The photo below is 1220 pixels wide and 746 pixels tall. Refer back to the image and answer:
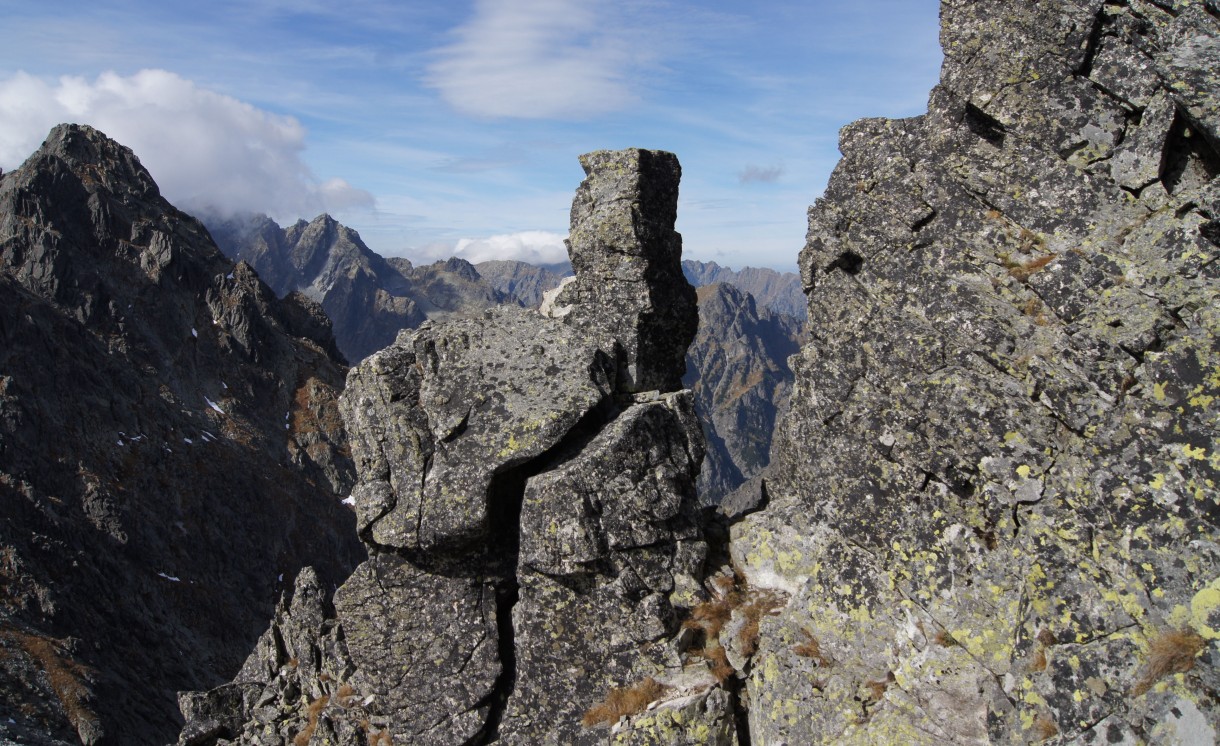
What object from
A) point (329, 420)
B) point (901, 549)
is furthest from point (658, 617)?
point (329, 420)

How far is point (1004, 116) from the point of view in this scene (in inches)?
707

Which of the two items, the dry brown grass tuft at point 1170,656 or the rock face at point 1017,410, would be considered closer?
the dry brown grass tuft at point 1170,656


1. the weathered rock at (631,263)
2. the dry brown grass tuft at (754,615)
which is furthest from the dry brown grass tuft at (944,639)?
the weathered rock at (631,263)

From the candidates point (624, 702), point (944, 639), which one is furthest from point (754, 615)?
point (944, 639)

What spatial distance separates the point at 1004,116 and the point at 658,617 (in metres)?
13.5

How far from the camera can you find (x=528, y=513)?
19109mm

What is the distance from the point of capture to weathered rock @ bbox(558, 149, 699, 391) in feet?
75.2

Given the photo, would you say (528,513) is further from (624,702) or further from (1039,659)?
(1039,659)

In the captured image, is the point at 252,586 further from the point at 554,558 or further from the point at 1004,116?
the point at 1004,116

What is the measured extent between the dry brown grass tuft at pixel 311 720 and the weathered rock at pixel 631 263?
12.9 metres

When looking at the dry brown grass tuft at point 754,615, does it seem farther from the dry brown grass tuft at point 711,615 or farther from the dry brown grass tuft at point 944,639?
the dry brown grass tuft at point 944,639

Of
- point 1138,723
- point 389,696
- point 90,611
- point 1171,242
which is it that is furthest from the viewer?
point 90,611

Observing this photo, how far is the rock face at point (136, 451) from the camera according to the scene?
8312 centimetres

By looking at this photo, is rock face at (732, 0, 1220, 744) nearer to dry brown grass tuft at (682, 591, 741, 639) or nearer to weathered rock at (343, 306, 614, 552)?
dry brown grass tuft at (682, 591, 741, 639)
